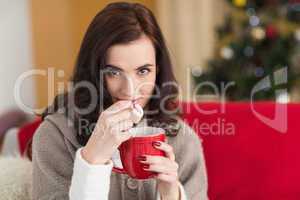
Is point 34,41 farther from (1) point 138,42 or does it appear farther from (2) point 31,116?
(1) point 138,42

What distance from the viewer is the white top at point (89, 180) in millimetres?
1026

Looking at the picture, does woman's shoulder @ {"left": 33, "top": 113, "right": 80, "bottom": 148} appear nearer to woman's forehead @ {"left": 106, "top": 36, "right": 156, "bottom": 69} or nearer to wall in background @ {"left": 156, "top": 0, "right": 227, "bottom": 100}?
woman's forehead @ {"left": 106, "top": 36, "right": 156, "bottom": 69}

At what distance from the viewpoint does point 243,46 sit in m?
2.89

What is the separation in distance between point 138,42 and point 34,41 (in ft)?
3.93

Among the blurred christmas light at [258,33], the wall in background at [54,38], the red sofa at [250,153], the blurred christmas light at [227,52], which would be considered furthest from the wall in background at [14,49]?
the blurred christmas light at [258,33]

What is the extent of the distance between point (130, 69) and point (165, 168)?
0.26 meters

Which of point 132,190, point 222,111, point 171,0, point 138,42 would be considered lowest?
point 132,190

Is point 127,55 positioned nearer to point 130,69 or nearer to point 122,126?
Answer: point 130,69

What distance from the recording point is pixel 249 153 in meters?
1.55

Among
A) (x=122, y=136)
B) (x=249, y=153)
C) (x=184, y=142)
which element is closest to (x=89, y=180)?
(x=122, y=136)

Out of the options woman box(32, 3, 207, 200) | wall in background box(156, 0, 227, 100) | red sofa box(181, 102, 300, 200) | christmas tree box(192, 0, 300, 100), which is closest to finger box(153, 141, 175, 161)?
woman box(32, 3, 207, 200)

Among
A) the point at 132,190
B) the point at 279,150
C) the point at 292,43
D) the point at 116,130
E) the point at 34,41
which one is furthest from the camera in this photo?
the point at 292,43

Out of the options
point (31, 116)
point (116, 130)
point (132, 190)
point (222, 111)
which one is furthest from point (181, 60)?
point (116, 130)

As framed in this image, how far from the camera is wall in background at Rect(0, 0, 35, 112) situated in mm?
2178
